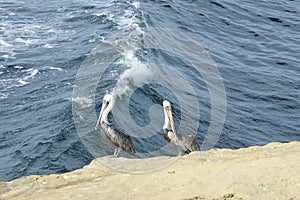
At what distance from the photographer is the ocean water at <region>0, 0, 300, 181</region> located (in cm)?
2231

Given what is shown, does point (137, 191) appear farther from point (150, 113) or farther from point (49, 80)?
point (49, 80)

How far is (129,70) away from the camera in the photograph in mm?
28812

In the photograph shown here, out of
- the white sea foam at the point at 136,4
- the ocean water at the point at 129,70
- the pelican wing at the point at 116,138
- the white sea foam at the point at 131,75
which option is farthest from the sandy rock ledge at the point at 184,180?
the white sea foam at the point at 136,4

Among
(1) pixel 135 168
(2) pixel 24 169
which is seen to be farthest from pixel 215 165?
(2) pixel 24 169

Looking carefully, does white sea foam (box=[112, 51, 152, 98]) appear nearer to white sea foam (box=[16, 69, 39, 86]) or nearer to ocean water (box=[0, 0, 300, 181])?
ocean water (box=[0, 0, 300, 181])

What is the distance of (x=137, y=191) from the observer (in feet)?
35.9

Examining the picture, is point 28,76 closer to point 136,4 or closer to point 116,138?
point 116,138

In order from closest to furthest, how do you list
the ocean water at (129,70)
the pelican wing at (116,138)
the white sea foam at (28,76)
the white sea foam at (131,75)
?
the pelican wing at (116,138) → the ocean water at (129,70) → the white sea foam at (131,75) → the white sea foam at (28,76)

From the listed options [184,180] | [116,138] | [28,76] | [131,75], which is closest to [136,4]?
[131,75]

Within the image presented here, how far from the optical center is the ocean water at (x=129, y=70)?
22.3 metres

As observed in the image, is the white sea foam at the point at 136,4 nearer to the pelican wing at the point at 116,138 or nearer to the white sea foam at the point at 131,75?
the white sea foam at the point at 131,75

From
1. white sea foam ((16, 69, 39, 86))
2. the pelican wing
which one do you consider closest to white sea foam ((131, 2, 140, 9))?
white sea foam ((16, 69, 39, 86))

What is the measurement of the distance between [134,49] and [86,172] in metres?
19.8

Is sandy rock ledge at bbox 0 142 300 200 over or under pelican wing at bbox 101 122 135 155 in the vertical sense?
over
